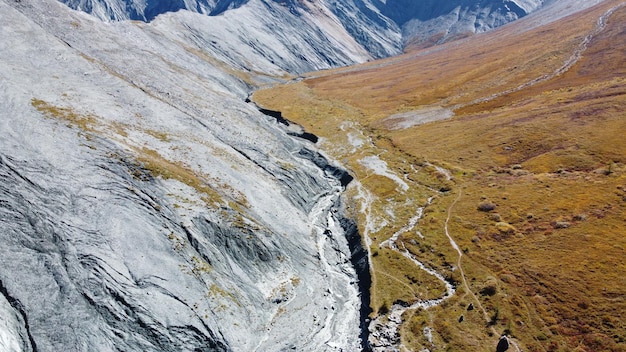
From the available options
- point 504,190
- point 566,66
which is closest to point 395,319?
point 504,190

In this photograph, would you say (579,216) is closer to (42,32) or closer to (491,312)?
(491,312)

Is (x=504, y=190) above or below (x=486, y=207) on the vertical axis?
above

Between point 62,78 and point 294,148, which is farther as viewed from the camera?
point 294,148

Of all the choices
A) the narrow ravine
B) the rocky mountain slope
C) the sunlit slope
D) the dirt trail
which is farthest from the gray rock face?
the dirt trail

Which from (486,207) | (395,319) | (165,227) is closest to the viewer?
(395,319)

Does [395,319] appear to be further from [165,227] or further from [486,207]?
[486,207]

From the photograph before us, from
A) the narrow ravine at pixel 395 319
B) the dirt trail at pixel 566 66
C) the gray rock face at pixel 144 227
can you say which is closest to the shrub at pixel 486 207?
the narrow ravine at pixel 395 319

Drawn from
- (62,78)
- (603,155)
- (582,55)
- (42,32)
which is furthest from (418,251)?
(582,55)

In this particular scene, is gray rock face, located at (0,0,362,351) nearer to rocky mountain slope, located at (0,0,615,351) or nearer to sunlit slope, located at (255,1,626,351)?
rocky mountain slope, located at (0,0,615,351)
